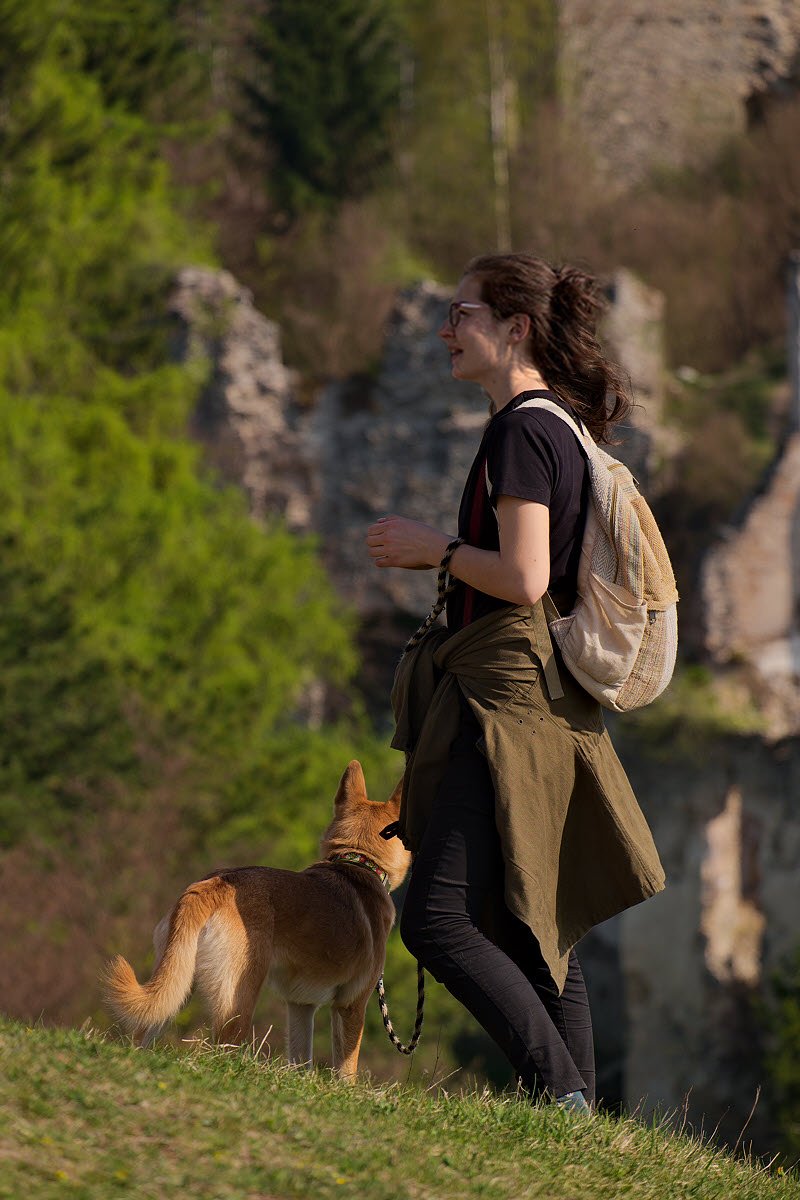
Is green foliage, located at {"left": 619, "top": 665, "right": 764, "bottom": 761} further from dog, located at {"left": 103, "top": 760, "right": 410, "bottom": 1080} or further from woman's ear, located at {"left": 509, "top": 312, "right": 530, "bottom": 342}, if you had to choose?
woman's ear, located at {"left": 509, "top": 312, "right": 530, "bottom": 342}

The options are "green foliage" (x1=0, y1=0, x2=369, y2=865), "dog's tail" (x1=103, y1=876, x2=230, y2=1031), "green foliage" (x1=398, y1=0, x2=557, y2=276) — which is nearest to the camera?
"dog's tail" (x1=103, y1=876, x2=230, y2=1031)

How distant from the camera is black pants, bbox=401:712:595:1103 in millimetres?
3828

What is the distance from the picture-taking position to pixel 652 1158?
400cm

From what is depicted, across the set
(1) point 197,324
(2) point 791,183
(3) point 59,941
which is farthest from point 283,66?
(3) point 59,941

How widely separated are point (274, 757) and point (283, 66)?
13850 mm

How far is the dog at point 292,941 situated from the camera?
14.2 ft

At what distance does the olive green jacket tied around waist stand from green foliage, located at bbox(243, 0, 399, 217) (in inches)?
1156

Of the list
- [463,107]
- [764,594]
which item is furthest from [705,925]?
[463,107]

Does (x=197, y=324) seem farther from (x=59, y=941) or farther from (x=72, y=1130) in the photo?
(x=72, y=1130)

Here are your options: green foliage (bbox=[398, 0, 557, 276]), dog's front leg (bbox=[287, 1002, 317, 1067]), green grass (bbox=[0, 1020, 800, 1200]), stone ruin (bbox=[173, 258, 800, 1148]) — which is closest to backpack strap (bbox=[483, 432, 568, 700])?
green grass (bbox=[0, 1020, 800, 1200])

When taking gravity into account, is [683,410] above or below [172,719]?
above

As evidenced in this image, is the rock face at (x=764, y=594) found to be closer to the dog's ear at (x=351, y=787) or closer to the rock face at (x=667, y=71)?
the rock face at (x=667, y=71)

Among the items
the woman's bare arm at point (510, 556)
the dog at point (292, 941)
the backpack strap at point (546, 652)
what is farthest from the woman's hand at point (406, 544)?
the dog at point (292, 941)

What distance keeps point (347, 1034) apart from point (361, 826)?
0.59m
